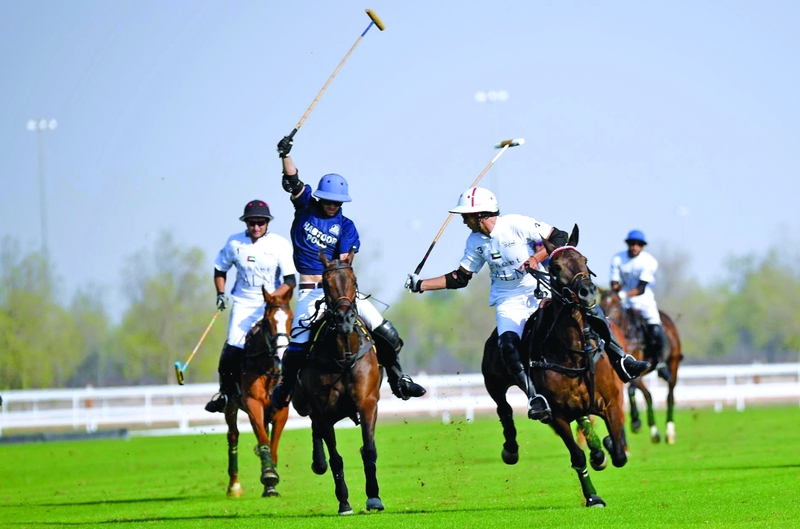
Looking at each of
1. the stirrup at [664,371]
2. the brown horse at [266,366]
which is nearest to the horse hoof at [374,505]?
the brown horse at [266,366]

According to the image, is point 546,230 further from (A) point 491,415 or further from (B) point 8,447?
(A) point 491,415

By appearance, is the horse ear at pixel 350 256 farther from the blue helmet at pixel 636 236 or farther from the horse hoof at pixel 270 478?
the blue helmet at pixel 636 236

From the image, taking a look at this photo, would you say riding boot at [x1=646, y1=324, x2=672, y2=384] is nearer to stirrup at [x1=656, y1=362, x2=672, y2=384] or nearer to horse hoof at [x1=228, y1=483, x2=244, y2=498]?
stirrup at [x1=656, y1=362, x2=672, y2=384]

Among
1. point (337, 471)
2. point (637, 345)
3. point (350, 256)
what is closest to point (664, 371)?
point (637, 345)

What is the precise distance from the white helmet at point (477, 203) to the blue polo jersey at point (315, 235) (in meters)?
1.16

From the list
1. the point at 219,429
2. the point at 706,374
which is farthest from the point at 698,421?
the point at 219,429

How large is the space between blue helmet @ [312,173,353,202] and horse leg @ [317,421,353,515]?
7.26ft

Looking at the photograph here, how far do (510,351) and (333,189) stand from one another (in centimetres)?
238

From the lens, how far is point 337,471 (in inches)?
500

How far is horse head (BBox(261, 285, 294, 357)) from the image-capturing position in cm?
1519

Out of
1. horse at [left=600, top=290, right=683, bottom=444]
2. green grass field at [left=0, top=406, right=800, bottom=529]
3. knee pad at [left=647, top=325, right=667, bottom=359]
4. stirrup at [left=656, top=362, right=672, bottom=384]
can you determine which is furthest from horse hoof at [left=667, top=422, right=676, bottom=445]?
knee pad at [left=647, top=325, right=667, bottom=359]

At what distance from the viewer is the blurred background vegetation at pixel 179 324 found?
4494 centimetres

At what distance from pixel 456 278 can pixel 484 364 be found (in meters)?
1.25

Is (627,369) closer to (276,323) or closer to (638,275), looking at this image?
(276,323)
